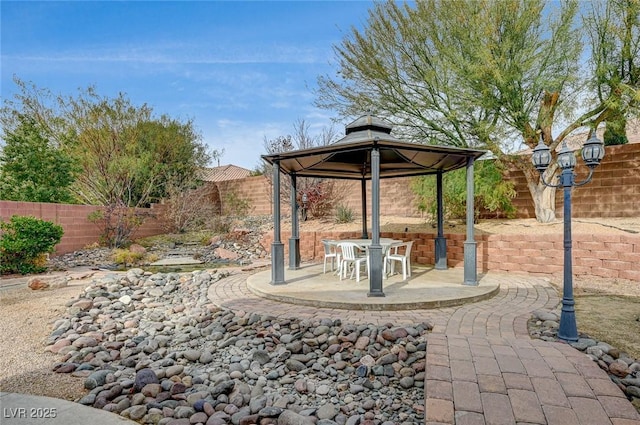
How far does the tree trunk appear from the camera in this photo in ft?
30.2

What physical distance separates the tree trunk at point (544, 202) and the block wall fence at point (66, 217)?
44.4 ft

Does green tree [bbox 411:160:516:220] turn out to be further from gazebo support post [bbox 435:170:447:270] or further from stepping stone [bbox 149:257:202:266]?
stepping stone [bbox 149:257:202:266]

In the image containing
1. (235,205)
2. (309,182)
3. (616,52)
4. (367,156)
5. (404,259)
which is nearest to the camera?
(404,259)

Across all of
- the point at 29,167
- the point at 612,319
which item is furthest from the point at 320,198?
the point at 612,319

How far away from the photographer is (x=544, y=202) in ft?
30.5

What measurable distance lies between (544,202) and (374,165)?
6430mm

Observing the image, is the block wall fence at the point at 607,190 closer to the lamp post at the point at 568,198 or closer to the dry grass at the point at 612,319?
the dry grass at the point at 612,319

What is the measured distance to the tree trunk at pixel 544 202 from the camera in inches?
363

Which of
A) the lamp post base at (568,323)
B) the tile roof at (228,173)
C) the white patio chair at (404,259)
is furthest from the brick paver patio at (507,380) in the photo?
the tile roof at (228,173)

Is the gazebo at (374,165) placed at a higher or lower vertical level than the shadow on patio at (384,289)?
higher

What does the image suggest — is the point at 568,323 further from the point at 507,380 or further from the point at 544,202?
the point at 544,202

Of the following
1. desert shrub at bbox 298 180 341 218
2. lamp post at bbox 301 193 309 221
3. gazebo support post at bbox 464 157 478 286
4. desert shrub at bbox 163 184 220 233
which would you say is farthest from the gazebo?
desert shrub at bbox 163 184 220 233

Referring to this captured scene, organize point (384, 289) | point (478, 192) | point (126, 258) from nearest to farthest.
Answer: point (384, 289) < point (478, 192) < point (126, 258)

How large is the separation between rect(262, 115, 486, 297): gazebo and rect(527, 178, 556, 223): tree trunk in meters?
3.37
